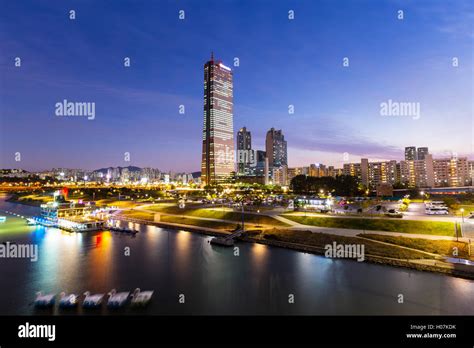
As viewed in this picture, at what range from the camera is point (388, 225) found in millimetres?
30844

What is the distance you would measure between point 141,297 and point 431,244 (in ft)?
78.1

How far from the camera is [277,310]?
1781 centimetres

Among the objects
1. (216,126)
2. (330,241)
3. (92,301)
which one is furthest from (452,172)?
(92,301)

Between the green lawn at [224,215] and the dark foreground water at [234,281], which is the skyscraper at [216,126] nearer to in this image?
the green lawn at [224,215]

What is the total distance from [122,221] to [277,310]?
146ft

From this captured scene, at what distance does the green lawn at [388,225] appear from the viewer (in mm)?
28344

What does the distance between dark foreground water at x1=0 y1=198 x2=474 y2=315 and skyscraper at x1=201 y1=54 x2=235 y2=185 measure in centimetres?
13147

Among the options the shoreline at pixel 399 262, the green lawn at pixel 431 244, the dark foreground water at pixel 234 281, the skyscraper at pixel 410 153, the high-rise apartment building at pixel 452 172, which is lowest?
the dark foreground water at pixel 234 281

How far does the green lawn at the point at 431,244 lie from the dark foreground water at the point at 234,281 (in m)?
3.70

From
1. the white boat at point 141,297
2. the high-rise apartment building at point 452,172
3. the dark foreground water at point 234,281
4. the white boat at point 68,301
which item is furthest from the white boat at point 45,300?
the high-rise apartment building at point 452,172

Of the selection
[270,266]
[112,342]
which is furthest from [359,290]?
[112,342]

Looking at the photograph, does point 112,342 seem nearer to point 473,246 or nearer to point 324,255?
point 324,255

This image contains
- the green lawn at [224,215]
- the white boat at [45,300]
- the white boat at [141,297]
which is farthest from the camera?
the green lawn at [224,215]

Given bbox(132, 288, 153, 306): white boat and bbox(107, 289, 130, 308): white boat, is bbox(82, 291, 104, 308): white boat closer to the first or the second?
bbox(107, 289, 130, 308): white boat
